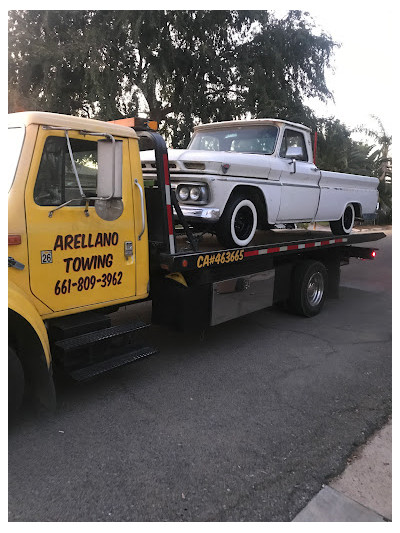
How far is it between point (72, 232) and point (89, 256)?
25 cm

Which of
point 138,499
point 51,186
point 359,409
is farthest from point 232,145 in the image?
point 138,499

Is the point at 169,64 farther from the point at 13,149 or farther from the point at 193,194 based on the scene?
the point at 13,149

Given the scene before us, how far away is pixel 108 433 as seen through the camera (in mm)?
3225

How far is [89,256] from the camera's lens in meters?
3.54

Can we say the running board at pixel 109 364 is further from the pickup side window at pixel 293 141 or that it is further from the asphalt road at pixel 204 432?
the pickup side window at pixel 293 141

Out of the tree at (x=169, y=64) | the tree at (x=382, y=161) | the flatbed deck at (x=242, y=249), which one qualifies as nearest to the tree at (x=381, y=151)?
the tree at (x=382, y=161)

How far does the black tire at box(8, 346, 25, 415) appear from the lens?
3.00 m

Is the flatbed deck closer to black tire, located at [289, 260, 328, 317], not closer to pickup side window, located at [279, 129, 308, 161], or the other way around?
black tire, located at [289, 260, 328, 317]

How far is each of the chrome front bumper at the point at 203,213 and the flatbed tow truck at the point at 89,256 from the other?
163 millimetres

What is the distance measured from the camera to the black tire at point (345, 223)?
287 inches

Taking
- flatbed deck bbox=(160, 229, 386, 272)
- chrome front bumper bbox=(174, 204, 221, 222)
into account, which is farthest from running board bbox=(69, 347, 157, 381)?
chrome front bumper bbox=(174, 204, 221, 222)

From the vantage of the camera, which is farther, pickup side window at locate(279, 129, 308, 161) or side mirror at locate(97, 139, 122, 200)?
pickup side window at locate(279, 129, 308, 161)

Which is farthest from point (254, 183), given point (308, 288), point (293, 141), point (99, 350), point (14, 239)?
point (14, 239)

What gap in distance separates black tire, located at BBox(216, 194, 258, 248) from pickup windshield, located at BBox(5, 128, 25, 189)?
230 centimetres
